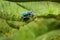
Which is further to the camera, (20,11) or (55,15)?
(20,11)

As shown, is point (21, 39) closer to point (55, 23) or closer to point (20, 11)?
point (55, 23)

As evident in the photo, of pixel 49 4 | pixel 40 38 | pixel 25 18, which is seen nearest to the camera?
pixel 40 38

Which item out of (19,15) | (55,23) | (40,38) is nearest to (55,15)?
(55,23)

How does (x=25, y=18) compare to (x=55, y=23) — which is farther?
(x=25, y=18)

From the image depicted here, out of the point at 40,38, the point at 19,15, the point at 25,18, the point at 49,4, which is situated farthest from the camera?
the point at 49,4

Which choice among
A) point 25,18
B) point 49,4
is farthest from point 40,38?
point 49,4

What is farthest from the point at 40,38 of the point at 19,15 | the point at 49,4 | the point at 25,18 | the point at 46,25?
the point at 49,4

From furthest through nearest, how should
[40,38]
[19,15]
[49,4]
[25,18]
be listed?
[49,4]
[19,15]
[25,18]
[40,38]

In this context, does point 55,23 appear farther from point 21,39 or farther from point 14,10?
point 14,10

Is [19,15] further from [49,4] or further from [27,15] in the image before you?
[49,4]
